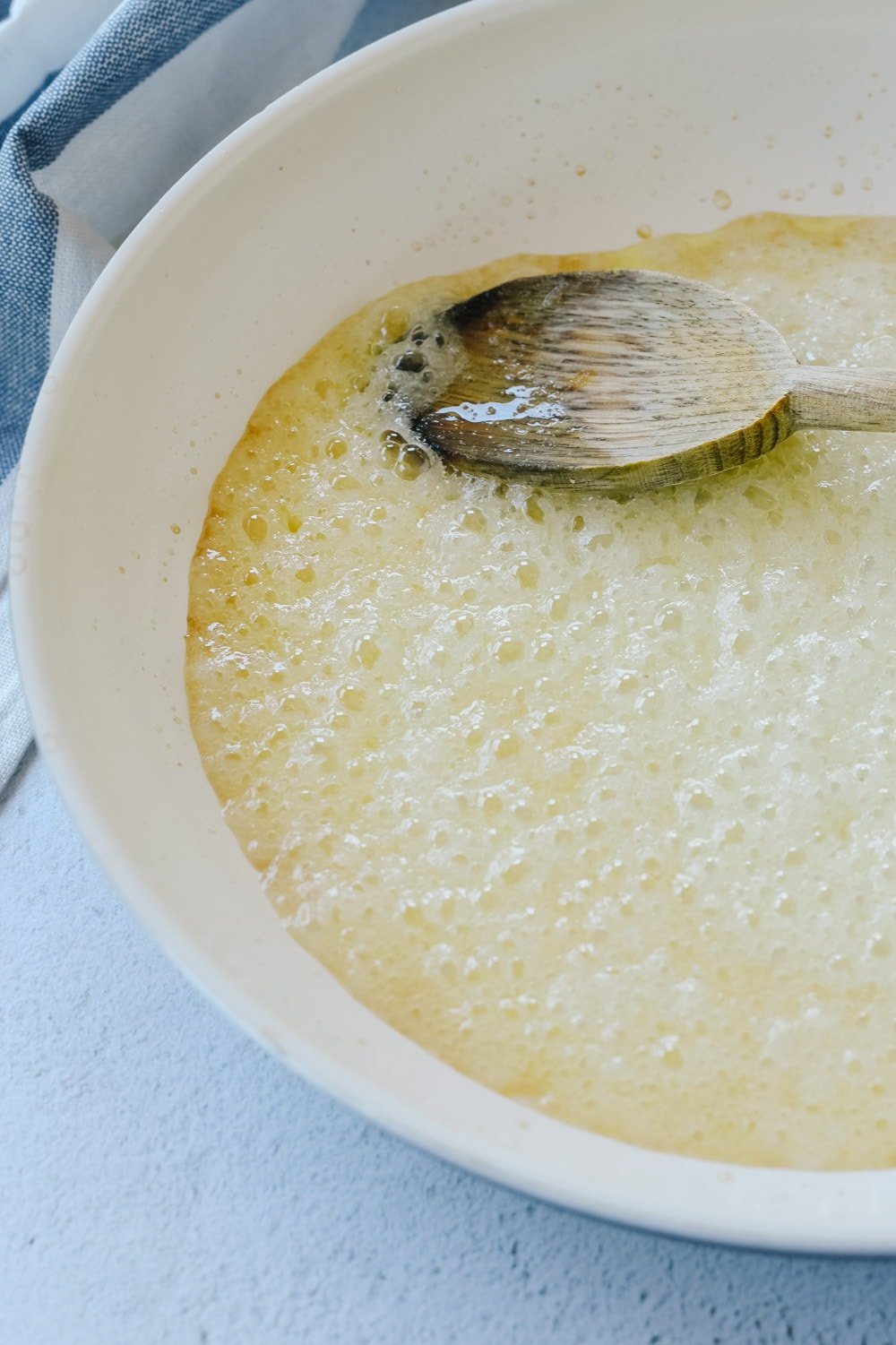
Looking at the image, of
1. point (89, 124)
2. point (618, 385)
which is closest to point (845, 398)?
point (618, 385)

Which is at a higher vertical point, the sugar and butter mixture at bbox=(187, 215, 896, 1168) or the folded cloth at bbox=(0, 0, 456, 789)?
the folded cloth at bbox=(0, 0, 456, 789)

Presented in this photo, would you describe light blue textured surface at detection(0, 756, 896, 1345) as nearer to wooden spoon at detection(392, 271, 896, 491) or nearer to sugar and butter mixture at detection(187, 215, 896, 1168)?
sugar and butter mixture at detection(187, 215, 896, 1168)

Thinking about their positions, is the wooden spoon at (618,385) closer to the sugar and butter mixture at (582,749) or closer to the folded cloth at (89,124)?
the sugar and butter mixture at (582,749)

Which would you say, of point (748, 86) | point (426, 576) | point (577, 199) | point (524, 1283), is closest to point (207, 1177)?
point (524, 1283)

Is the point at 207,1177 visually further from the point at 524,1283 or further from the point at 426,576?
the point at 426,576

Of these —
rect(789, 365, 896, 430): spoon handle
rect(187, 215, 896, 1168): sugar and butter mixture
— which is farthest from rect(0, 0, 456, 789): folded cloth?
rect(789, 365, 896, 430): spoon handle

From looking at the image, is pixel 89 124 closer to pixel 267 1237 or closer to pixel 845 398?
pixel 845 398
